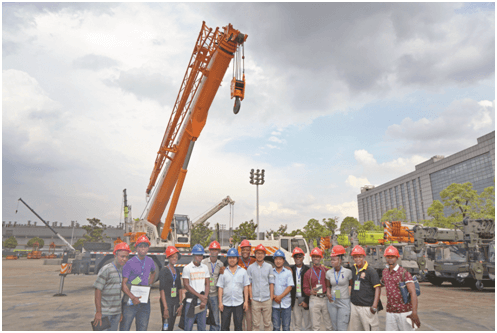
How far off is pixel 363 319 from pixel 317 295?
2.75 ft

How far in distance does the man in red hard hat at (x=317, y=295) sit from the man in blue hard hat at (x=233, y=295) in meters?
1.11

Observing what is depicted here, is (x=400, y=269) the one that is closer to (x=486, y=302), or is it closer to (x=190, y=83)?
(x=486, y=302)

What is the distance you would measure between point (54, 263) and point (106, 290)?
134ft

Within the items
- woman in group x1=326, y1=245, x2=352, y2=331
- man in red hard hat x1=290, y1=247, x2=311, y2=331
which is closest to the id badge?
woman in group x1=326, y1=245, x2=352, y2=331

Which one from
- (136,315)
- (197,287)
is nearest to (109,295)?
(136,315)

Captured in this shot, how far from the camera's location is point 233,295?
5.48 m

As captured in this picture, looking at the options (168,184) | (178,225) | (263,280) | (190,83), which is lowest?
(263,280)

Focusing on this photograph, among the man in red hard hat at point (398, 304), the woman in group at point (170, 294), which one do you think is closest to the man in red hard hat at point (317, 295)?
the man in red hard hat at point (398, 304)

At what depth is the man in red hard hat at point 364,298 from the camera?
505cm

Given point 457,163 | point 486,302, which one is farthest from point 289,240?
point 457,163

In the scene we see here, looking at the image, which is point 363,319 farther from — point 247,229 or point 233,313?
point 247,229

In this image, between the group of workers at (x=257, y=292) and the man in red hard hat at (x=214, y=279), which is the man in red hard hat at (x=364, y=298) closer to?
the group of workers at (x=257, y=292)

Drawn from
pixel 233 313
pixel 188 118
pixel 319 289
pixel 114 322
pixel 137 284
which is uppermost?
pixel 188 118

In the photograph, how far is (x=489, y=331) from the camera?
23.2ft
